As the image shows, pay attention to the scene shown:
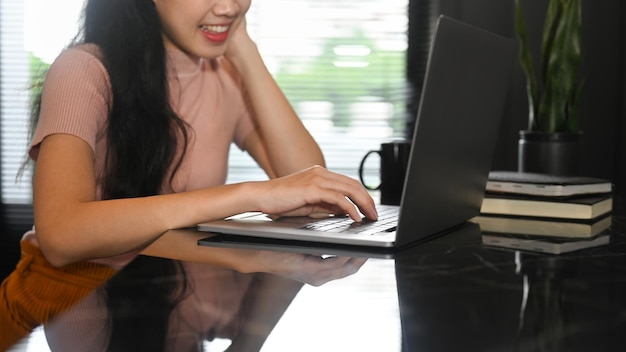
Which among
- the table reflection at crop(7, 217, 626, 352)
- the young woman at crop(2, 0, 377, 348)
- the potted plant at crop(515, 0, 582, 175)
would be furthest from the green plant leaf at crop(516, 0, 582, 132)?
the table reflection at crop(7, 217, 626, 352)

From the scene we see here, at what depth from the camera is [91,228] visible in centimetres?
112

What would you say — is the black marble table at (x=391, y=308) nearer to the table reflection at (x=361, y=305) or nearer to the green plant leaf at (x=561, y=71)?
the table reflection at (x=361, y=305)

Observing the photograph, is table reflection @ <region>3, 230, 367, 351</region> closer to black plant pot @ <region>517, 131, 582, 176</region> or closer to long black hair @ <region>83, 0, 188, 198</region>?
long black hair @ <region>83, 0, 188, 198</region>

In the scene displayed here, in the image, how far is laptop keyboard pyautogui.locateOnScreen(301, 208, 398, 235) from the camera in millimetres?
1047

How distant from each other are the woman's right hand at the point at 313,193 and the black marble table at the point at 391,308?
18 cm

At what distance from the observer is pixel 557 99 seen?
190 centimetres

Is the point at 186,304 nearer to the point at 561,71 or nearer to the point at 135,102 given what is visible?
the point at 135,102

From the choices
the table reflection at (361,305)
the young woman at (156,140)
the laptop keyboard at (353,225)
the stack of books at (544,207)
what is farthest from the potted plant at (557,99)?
the table reflection at (361,305)

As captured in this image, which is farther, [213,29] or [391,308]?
[213,29]

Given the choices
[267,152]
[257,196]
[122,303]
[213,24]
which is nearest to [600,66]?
[267,152]

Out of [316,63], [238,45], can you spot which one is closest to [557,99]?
[238,45]

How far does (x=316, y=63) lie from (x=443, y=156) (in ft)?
6.73

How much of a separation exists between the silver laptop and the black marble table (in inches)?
2.8

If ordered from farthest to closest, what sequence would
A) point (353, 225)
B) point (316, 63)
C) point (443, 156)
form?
point (316, 63)
point (353, 225)
point (443, 156)
